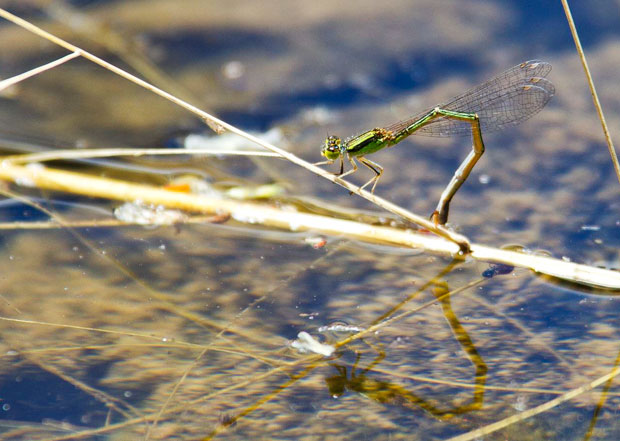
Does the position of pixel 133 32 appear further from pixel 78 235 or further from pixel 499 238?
pixel 499 238

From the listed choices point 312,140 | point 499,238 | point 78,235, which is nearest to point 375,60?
point 312,140

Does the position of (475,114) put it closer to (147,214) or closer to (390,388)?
(147,214)

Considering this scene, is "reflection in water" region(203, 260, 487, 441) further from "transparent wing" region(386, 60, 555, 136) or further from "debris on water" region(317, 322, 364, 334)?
"transparent wing" region(386, 60, 555, 136)

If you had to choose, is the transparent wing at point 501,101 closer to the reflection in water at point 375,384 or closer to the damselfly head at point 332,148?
the damselfly head at point 332,148

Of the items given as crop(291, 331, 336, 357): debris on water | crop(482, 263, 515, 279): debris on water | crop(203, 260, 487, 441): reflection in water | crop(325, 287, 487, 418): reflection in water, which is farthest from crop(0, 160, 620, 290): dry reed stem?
crop(291, 331, 336, 357): debris on water

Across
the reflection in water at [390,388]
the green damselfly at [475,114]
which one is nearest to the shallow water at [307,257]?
the reflection in water at [390,388]

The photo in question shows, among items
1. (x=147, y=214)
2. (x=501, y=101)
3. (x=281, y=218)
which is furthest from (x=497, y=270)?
(x=147, y=214)
